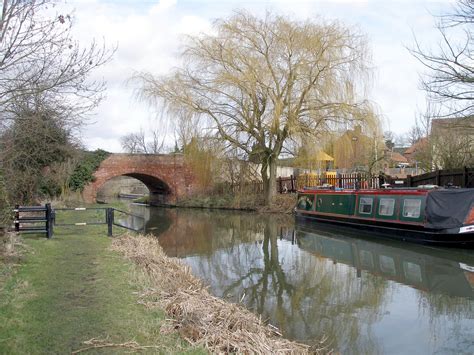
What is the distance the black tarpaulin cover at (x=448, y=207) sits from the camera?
12.6 metres

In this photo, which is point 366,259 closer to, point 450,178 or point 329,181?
point 450,178

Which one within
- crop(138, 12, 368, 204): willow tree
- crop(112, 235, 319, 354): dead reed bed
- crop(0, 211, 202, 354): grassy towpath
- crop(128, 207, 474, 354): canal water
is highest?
crop(138, 12, 368, 204): willow tree

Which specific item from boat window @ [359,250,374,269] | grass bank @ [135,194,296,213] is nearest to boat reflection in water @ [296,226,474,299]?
boat window @ [359,250,374,269]

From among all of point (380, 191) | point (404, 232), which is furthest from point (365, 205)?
point (404, 232)

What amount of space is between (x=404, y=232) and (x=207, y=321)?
34.7ft

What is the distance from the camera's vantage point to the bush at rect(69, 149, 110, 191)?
95.9 ft

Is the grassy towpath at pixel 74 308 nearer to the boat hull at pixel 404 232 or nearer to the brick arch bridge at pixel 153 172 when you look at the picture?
the boat hull at pixel 404 232

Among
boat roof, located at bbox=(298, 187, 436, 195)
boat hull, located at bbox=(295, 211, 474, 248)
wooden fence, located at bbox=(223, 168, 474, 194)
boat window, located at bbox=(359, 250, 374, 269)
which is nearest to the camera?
boat window, located at bbox=(359, 250, 374, 269)

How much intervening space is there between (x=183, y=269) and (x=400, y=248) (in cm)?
751

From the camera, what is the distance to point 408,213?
14.4 m

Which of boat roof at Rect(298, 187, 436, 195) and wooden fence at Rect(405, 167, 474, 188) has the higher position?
wooden fence at Rect(405, 167, 474, 188)

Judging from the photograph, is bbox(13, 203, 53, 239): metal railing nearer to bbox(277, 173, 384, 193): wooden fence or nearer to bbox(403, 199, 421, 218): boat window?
bbox(403, 199, 421, 218): boat window

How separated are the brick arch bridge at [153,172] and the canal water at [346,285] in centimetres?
1521

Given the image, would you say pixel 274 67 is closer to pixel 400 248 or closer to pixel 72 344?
pixel 400 248
